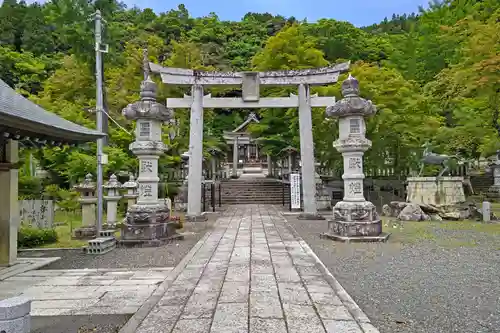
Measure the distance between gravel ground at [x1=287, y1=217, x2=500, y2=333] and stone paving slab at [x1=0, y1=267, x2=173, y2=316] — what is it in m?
2.61

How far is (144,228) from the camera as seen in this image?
800 cm

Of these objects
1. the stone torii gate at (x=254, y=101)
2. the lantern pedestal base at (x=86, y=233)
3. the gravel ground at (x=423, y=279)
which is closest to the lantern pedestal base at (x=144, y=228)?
the lantern pedestal base at (x=86, y=233)

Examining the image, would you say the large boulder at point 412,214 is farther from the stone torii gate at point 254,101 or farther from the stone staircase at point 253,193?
the stone staircase at point 253,193

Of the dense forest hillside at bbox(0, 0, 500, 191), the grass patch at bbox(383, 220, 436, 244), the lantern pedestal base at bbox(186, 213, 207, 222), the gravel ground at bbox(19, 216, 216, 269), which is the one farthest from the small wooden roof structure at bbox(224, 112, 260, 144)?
the gravel ground at bbox(19, 216, 216, 269)

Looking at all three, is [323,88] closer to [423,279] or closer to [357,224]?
[357,224]

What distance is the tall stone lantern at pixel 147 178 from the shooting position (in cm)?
804

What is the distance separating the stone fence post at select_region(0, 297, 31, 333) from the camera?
236 cm

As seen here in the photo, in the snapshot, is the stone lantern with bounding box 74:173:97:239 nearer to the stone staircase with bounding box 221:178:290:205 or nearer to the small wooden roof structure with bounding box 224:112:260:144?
the stone staircase with bounding box 221:178:290:205

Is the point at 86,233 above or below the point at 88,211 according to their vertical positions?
below

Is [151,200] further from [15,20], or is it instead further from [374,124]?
[15,20]

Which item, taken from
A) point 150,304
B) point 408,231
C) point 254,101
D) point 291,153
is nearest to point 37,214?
point 150,304

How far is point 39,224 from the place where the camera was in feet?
31.6

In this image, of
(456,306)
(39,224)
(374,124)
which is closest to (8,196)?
(39,224)

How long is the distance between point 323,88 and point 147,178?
1082 centimetres
